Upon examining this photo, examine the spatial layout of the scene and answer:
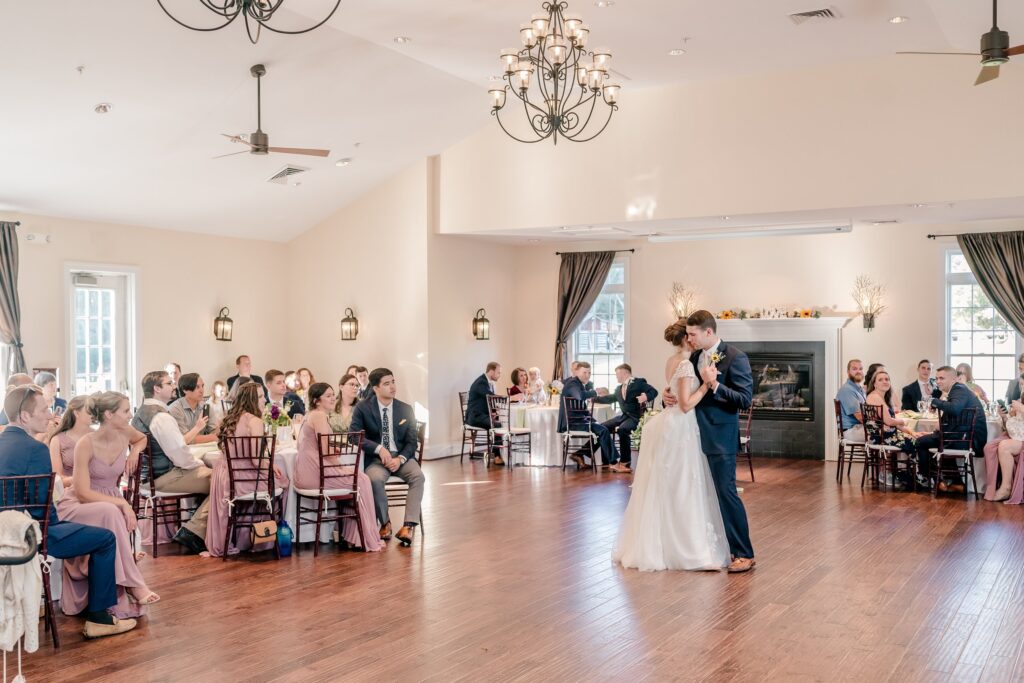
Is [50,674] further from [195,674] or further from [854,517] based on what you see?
[854,517]

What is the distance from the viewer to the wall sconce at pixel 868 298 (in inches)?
469

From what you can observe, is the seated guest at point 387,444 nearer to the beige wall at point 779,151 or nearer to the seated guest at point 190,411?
the seated guest at point 190,411

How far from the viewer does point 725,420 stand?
6.25 m

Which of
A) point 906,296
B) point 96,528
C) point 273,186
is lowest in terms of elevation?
point 96,528

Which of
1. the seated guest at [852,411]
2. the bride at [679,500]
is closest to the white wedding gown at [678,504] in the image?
the bride at [679,500]

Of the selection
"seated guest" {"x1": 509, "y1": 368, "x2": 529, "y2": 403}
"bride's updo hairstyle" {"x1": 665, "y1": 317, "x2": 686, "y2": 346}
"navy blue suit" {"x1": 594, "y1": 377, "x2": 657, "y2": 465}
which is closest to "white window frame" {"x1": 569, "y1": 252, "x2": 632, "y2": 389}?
"seated guest" {"x1": 509, "y1": 368, "x2": 529, "y2": 403}

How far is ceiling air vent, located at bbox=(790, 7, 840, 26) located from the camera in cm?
770

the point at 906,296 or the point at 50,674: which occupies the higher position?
the point at 906,296

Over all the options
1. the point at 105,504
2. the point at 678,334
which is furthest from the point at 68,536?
the point at 678,334

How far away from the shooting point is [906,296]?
11.8 metres

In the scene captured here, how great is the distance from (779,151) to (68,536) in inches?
309

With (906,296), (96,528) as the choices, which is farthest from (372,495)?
(906,296)

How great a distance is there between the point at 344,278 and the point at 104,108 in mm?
5091

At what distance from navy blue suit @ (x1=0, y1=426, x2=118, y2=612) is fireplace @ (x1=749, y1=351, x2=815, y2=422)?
31.3 feet
